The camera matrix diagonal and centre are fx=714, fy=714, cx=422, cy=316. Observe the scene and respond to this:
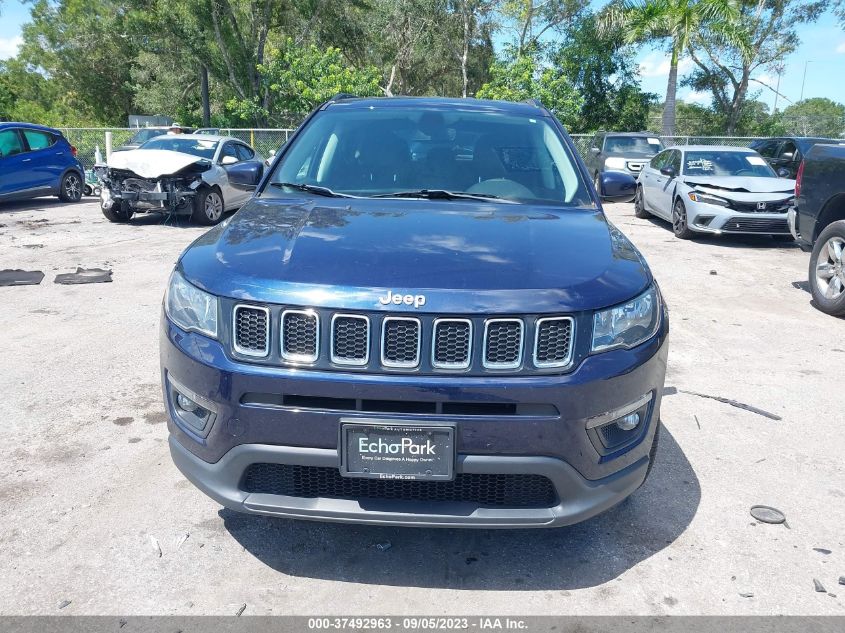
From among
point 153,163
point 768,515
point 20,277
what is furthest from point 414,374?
point 153,163

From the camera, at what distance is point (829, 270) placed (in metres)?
7.00

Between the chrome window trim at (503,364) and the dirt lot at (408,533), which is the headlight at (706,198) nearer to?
the dirt lot at (408,533)

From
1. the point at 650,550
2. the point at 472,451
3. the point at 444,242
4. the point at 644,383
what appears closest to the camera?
the point at 472,451

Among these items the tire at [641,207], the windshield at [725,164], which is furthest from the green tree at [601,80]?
Answer: the windshield at [725,164]

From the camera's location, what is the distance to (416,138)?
390cm

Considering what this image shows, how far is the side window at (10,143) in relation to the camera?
45.2 ft

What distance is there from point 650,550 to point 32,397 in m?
3.76

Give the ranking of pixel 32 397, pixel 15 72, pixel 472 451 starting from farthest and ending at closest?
pixel 15 72, pixel 32 397, pixel 472 451

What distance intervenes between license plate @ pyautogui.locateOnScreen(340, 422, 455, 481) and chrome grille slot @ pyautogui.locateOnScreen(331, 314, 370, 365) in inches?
8.5

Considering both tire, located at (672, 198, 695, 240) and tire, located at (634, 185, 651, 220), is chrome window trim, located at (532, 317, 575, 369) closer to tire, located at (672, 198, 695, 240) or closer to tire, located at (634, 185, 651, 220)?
tire, located at (672, 198, 695, 240)

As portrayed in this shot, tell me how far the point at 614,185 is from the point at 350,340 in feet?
8.43

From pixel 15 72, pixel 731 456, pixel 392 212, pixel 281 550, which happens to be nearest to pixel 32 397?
pixel 281 550

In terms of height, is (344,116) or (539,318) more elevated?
(344,116)

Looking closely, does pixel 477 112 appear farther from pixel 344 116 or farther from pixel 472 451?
pixel 472 451
